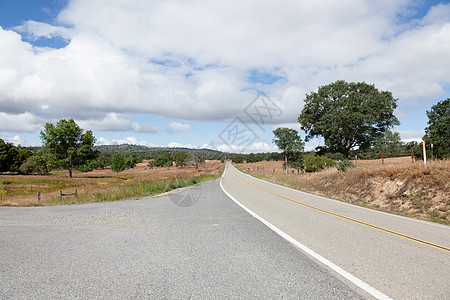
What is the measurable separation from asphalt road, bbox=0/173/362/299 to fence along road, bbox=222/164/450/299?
1.80 feet

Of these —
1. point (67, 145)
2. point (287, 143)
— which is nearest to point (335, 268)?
point (287, 143)

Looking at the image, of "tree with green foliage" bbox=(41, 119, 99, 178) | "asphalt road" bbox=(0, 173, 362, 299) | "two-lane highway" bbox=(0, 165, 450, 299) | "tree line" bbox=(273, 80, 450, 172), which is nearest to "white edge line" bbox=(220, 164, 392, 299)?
"two-lane highway" bbox=(0, 165, 450, 299)

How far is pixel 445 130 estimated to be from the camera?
127 feet

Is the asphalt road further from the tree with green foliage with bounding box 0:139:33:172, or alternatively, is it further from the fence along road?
the tree with green foliage with bounding box 0:139:33:172

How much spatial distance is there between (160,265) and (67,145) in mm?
69406

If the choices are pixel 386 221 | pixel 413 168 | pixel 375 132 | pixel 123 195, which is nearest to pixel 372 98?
pixel 375 132

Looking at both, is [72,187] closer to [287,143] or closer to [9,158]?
[287,143]

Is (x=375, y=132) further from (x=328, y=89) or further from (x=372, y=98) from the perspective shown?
(x=328, y=89)

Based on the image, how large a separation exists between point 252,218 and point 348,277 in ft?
17.2

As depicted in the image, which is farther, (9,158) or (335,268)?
(9,158)

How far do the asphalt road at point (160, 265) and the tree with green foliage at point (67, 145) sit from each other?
60862 millimetres

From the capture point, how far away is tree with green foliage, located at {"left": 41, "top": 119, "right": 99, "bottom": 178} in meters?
60.7

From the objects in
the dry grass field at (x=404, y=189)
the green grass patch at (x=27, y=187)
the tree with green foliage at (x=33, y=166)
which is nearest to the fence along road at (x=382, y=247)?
the dry grass field at (x=404, y=189)

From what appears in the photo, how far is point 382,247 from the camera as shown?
5.55 meters
